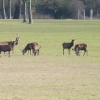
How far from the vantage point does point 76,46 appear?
30625 mm

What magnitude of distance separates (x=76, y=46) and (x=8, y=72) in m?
10.8

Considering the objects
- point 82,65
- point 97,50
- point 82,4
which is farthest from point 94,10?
point 82,65

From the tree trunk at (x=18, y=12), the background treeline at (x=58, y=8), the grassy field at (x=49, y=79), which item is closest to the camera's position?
the grassy field at (x=49, y=79)

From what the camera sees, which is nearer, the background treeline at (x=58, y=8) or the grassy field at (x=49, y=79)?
the grassy field at (x=49, y=79)

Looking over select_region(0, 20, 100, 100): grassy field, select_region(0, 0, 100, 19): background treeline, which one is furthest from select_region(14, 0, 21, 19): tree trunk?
select_region(0, 20, 100, 100): grassy field

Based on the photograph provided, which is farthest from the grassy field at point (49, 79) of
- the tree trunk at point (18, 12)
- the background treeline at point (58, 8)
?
the background treeline at point (58, 8)

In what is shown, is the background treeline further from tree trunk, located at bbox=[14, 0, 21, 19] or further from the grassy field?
the grassy field

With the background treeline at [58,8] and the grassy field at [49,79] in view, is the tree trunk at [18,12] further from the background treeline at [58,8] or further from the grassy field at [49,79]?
the grassy field at [49,79]

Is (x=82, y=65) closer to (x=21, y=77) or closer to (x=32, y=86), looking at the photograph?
(x=21, y=77)

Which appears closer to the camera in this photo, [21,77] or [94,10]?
[21,77]

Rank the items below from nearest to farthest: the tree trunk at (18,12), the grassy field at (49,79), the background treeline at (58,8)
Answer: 1. the grassy field at (49,79)
2. the tree trunk at (18,12)
3. the background treeline at (58,8)

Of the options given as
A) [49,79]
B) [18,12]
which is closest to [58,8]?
[18,12]

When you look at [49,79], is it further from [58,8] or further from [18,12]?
[58,8]

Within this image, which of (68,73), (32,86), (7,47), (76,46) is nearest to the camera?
(32,86)
